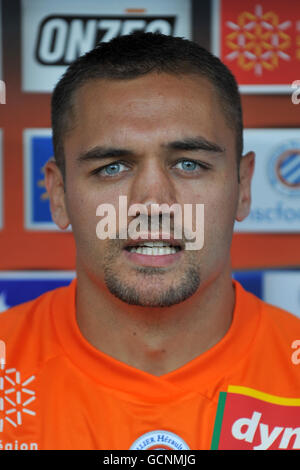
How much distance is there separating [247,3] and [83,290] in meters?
0.95

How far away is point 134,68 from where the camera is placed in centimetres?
125

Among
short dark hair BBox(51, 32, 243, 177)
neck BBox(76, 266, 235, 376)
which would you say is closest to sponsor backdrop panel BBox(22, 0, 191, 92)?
short dark hair BBox(51, 32, 243, 177)

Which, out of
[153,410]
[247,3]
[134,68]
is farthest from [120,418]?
[247,3]

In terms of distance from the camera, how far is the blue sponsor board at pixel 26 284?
174cm

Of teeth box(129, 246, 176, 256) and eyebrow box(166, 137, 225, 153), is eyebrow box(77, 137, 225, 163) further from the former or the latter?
teeth box(129, 246, 176, 256)

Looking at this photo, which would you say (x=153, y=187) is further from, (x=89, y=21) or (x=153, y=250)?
(x=89, y=21)

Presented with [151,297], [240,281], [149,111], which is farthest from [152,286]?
[240,281]

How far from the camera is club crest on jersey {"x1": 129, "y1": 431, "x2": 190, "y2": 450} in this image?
3.89 feet

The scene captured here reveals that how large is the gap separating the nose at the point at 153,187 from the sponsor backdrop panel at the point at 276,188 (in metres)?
0.63

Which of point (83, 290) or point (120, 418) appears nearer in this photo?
point (120, 418)

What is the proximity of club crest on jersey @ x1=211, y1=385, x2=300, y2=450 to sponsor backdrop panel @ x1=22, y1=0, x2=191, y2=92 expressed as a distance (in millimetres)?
988

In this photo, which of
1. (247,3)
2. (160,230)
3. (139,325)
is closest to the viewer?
(160,230)
